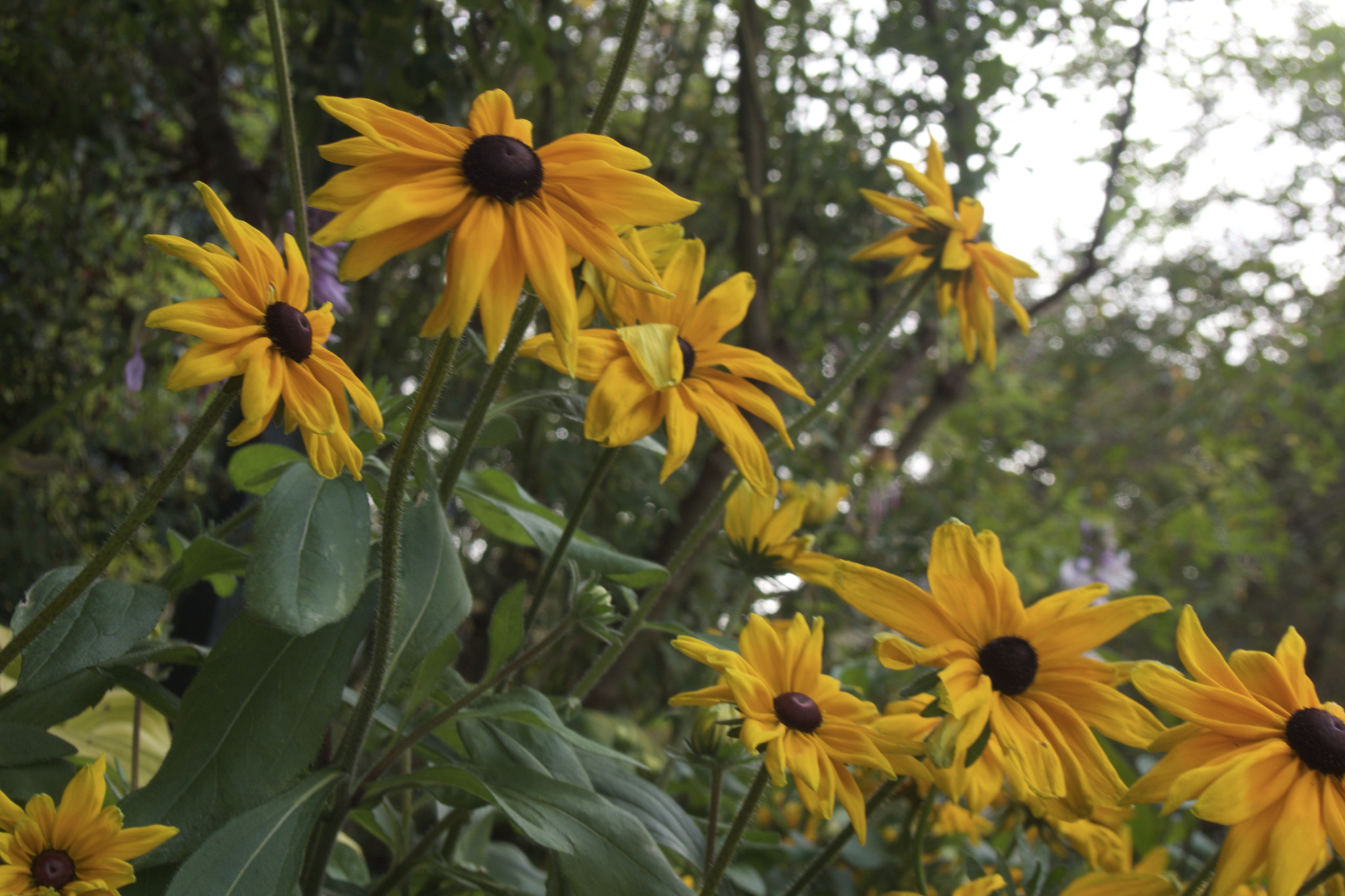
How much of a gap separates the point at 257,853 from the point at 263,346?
28 centimetres

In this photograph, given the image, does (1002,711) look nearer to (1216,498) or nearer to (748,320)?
(748,320)

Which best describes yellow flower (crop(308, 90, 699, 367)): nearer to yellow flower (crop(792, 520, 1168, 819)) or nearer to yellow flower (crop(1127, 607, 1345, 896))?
yellow flower (crop(792, 520, 1168, 819))

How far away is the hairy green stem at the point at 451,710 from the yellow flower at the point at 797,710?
12 centimetres

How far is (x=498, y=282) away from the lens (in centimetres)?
45

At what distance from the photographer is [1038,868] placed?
27.0 inches

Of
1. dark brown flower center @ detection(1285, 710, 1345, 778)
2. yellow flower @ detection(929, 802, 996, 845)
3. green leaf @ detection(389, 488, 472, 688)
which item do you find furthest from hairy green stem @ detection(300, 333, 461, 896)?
yellow flower @ detection(929, 802, 996, 845)

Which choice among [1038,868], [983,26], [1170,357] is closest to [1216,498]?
[1170,357]

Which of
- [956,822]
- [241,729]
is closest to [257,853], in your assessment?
[241,729]

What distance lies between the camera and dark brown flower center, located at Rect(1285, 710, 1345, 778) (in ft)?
1.60

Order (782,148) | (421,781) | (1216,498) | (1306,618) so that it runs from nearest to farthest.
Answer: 1. (421,781)
2. (782,148)
3. (1216,498)
4. (1306,618)

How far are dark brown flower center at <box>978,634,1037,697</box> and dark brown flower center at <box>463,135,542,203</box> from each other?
14.6 inches

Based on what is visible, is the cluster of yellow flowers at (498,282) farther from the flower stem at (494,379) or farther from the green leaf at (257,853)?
the green leaf at (257,853)

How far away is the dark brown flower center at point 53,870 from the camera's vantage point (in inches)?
20.4

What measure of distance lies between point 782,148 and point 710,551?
908 mm
